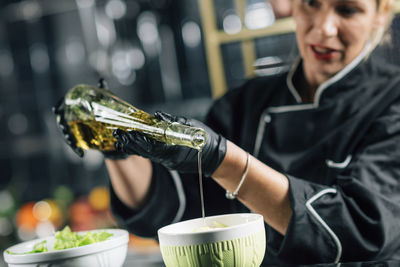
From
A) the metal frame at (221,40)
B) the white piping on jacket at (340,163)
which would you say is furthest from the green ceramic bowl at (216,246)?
the metal frame at (221,40)

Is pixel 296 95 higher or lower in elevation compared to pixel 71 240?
higher

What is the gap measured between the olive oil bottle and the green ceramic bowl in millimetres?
178

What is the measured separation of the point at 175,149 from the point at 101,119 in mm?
245

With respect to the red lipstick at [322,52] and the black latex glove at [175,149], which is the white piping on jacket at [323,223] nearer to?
the black latex glove at [175,149]

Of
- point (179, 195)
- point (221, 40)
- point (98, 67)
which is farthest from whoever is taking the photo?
point (98, 67)

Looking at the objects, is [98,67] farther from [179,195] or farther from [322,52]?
[322,52]

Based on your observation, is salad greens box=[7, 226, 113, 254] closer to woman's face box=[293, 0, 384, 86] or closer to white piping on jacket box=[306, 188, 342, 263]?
white piping on jacket box=[306, 188, 342, 263]

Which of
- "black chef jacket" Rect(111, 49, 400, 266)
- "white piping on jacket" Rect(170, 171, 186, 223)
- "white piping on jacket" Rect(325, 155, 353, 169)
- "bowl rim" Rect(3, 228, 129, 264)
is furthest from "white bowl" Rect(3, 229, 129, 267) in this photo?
"white piping on jacket" Rect(325, 155, 353, 169)

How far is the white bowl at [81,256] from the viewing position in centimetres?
80

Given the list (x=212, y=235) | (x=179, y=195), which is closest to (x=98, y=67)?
(x=179, y=195)

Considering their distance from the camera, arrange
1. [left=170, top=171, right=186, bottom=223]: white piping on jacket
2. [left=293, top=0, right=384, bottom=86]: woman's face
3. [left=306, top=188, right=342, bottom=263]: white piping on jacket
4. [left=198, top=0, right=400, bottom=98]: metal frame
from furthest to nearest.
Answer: [left=198, top=0, right=400, bottom=98]: metal frame, [left=170, top=171, right=186, bottom=223]: white piping on jacket, [left=293, top=0, right=384, bottom=86]: woman's face, [left=306, top=188, right=342, bottom=263]: white piping on jacket

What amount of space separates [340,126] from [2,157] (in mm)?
3025

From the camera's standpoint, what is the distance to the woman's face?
1.28 meters

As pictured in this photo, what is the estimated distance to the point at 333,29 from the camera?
1.27 meters
